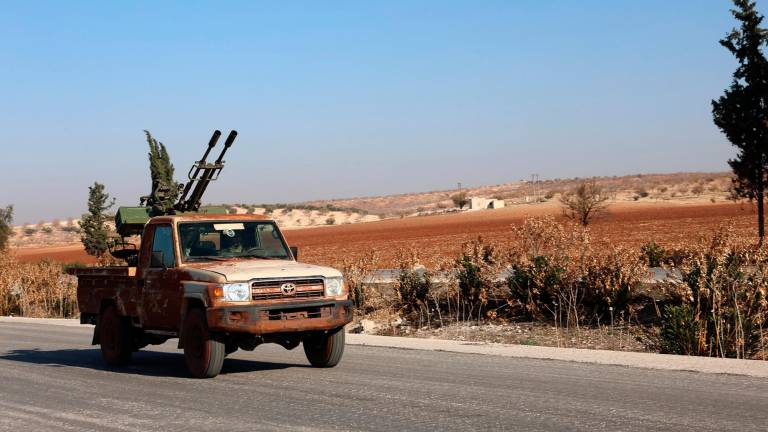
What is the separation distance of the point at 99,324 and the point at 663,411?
874 centimetres

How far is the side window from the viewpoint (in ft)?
42.2

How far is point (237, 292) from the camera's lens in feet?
37.8

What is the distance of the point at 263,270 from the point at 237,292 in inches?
19.5

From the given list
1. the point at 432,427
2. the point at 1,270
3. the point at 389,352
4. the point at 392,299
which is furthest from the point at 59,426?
the point at 1,270

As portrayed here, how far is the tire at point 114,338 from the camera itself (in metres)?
13.8

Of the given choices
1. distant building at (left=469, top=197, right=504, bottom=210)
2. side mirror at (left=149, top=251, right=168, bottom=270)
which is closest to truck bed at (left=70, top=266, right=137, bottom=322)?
side mirror at (left=149, top=251, right=168, bottom=270)

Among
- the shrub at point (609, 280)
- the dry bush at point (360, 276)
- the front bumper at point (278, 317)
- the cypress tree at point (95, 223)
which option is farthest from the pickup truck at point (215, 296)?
the cypress tree at point (95, 223)

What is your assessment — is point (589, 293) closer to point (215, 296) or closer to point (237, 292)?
point (237, 292)

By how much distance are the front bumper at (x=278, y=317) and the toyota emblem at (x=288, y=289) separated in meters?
0.16

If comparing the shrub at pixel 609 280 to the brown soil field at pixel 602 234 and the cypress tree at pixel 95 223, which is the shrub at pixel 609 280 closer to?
the brown soil field at pixel 602 234

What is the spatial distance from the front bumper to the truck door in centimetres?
118

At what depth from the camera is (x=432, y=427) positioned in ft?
27.4

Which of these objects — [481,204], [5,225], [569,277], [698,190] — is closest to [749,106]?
[569,277]

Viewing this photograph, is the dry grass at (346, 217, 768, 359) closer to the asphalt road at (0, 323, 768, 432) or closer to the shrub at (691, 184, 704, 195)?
the asphalt road at (0, 323, 768, 432)
